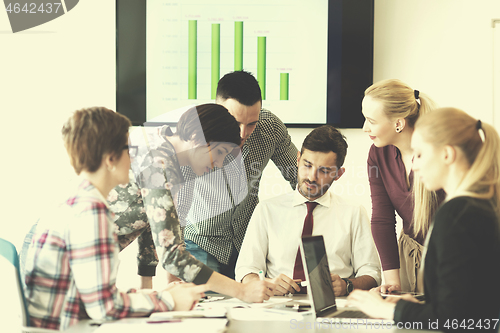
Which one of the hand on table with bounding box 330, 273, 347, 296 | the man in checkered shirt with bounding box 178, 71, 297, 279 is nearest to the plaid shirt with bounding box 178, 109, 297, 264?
the man in checkered shirt with bounding box 178, 71, 297, 279

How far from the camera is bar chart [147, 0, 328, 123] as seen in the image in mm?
2617

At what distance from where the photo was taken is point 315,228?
1.92 meters

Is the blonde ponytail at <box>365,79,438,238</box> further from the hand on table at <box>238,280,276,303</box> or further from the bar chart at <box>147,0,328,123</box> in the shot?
the bar chart at <box>147,0,328,123</box>

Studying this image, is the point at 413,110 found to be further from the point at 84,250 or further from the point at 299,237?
the point at 84,250

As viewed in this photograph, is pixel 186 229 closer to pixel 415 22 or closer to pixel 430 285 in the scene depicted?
pixel 430 285

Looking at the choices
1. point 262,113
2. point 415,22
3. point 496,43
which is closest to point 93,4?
point 262,113

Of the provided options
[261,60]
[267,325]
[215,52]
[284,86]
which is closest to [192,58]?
[215,52]

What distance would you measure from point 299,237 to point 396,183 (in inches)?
18.4

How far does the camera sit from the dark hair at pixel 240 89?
1.98m

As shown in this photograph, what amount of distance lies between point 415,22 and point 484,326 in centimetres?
210

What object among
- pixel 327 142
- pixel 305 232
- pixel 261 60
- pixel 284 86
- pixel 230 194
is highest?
pixel 261 60

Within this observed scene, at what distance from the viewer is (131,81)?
8.70 feet

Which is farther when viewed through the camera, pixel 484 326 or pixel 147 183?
pixel 147 183

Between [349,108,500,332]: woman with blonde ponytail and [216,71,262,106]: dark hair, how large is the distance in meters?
0.97
